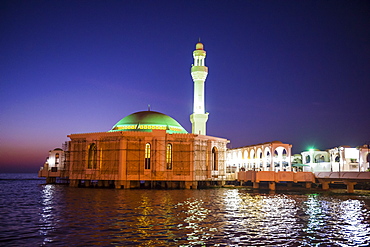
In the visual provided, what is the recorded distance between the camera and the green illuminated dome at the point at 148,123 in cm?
6181

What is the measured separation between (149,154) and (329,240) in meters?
40.6

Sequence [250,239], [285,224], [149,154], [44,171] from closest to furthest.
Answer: [250,239], [285,224], [149,154], [44,171]

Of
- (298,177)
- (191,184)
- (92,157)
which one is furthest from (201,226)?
(92,157)

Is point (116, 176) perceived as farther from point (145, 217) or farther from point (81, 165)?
point (145, 217)

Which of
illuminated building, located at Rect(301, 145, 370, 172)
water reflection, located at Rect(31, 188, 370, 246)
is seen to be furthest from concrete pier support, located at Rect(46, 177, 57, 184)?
illuminated building, located at Rect(301, 145, 370, 172)

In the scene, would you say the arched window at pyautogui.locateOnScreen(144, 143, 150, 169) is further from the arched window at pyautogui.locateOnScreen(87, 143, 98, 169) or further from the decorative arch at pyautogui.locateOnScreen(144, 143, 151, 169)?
the arched window at pyautogui.locateOnScreen(87, 143, 98, 169)

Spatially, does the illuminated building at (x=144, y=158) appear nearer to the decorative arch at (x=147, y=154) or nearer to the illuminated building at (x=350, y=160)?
the decorative arch at (x=147, y=154)

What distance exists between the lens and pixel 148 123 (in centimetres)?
6247

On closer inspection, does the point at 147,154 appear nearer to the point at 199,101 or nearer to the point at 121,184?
the point at 121,184

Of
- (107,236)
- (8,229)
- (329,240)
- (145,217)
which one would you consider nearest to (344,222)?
(329,240)

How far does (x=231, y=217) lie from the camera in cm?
2408

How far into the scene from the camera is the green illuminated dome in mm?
61812

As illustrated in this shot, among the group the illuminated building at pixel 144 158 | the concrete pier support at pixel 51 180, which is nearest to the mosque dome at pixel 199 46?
the illuminated building at pixel 144 158

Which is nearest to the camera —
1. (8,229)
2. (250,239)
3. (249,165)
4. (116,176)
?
(250,239)
